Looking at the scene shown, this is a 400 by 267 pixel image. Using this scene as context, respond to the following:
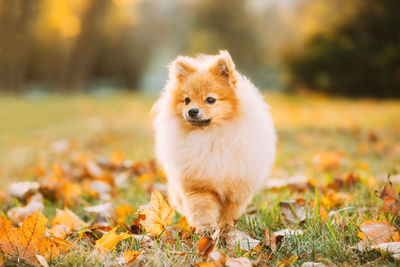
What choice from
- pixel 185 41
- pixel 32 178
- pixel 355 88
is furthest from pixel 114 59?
pixel 32 178

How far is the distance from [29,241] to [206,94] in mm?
1441

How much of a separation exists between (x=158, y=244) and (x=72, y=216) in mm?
802

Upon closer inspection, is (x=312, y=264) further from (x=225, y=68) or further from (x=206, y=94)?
(x=225, y=68)

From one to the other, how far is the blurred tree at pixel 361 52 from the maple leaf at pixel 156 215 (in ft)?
39.3

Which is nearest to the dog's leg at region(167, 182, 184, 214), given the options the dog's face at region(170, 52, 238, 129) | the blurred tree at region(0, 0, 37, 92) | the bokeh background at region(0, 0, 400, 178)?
the dog's face at region(170, 52, 238, 129)

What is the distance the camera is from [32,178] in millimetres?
3975

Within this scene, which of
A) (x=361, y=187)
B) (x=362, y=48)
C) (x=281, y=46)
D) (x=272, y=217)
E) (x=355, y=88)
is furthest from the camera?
(x=281, y=46)

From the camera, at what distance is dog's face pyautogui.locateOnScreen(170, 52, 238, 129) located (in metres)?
2.65

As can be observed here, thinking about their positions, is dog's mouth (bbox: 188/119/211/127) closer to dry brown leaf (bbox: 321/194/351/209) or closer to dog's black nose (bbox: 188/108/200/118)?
dog's black nose (bbox: 188/108/200/118)

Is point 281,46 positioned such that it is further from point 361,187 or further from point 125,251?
point 125,251

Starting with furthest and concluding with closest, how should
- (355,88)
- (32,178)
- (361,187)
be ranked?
(355,88)
(32,178)
(361,187)

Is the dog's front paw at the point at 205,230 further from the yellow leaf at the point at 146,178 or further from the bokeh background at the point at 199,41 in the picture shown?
the bokeh background at the point at 199,41

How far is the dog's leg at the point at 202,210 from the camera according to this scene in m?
2.36

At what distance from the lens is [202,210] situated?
7.96ft
